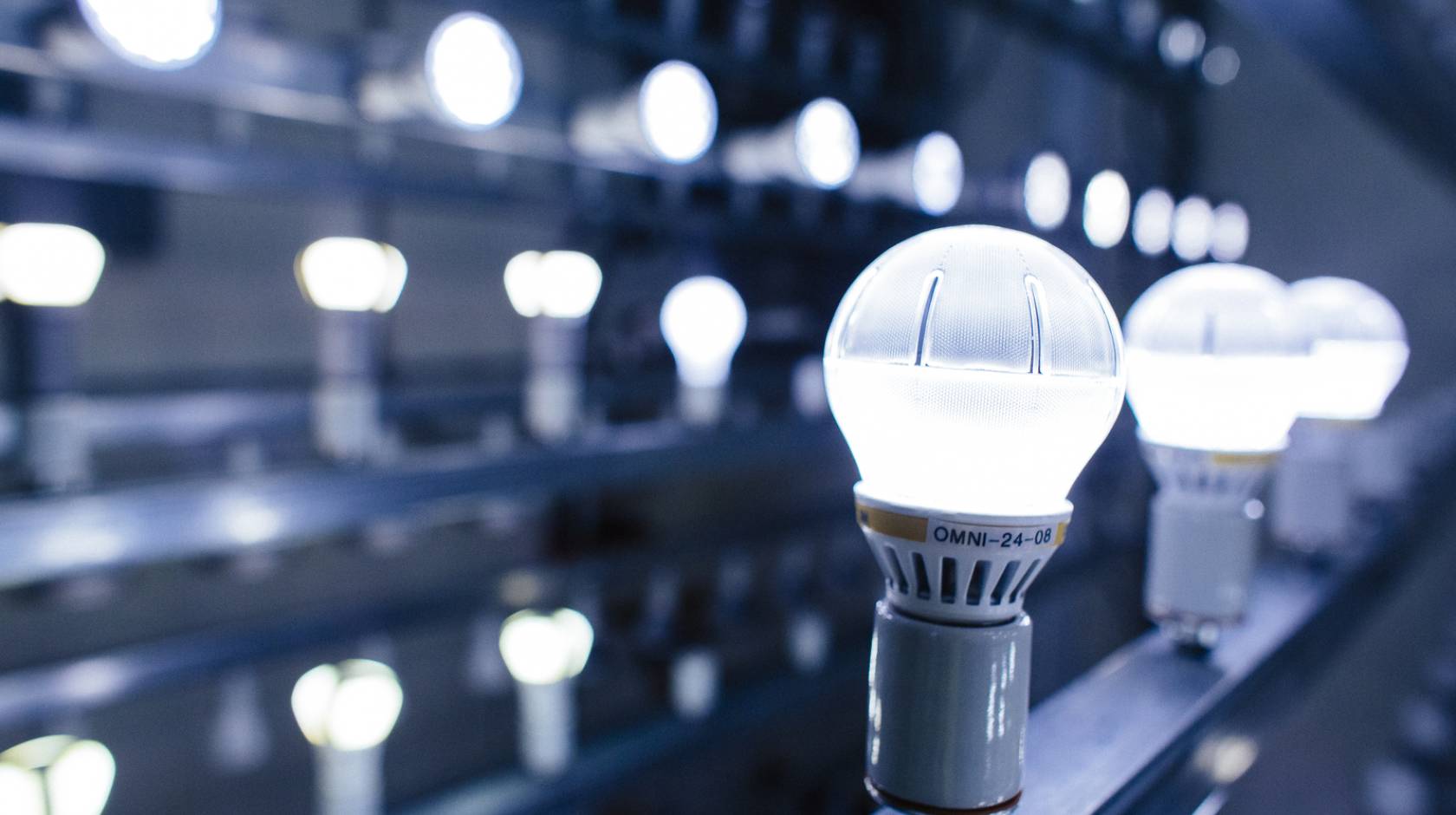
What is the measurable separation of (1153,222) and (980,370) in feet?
8.22

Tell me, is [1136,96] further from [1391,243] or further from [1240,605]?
[1240,605]

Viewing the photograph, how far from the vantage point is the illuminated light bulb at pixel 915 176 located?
1797 mm

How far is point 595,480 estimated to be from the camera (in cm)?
113

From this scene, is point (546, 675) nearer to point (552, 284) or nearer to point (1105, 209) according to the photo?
point (552, 284)

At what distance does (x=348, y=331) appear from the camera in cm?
94

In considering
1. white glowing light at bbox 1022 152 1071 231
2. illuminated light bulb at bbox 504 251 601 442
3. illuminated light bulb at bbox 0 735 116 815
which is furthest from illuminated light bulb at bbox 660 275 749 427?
white glowing light at bbox 1022 152 1071 231

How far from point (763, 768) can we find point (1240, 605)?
1.59 metres

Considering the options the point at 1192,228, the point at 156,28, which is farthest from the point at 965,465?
the point at 1192,228

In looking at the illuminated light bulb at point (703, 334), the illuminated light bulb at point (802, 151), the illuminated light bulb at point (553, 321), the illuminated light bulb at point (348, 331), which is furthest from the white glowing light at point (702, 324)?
the illuminated light bulb at point (348, 331)

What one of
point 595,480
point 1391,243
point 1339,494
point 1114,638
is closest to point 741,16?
point 595,480

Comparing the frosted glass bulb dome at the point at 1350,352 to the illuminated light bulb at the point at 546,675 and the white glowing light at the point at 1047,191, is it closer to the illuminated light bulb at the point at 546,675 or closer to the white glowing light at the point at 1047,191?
the illuminated light bulb at the point at 546,675

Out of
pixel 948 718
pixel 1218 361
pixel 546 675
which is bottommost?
pixel 546 675

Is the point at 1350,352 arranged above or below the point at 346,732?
above

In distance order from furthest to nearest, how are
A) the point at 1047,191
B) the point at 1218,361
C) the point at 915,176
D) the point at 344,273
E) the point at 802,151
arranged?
the point at 1047,191 → the point at 915,176 → the point at 802,151 → the point at 344,273 → the point at 1218,361
